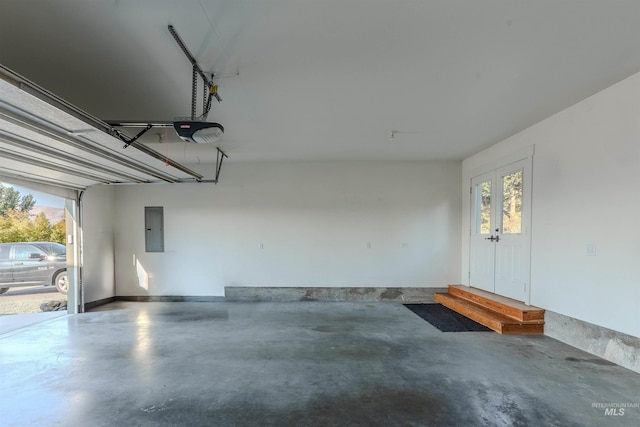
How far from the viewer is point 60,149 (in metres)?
2.95

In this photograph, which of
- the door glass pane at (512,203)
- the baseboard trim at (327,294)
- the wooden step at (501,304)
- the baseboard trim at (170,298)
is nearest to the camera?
the wooden step at (501,304)

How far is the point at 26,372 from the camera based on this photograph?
2.91 m

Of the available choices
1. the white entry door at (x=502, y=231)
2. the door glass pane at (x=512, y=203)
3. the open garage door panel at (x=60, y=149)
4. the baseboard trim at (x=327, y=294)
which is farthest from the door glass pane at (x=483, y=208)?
the open garage door panel at (x=60, y=149)

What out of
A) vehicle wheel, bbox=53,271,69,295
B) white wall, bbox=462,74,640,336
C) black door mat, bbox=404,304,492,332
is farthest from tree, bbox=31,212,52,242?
white wall, bbox=462,74,640,336

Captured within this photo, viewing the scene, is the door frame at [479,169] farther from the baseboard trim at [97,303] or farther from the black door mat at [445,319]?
the baseboard trim at [97,303]

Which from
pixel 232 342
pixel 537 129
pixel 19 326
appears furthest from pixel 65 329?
pixel 537 129

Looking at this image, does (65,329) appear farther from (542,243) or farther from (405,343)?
(542,243)

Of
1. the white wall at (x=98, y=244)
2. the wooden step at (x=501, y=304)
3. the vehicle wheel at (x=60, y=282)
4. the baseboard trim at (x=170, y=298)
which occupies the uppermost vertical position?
the white wall at (x=98, y=244)

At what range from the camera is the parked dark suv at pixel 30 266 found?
6098 millimetres

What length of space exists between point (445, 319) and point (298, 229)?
3020 mm

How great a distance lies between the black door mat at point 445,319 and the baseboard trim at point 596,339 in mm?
755

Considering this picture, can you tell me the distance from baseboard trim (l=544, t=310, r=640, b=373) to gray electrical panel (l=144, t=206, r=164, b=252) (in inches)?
258

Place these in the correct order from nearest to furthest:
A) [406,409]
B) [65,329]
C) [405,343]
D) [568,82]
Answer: [406,409], [568,82], [405,343], [65,329]

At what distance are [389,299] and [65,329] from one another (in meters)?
5.19
